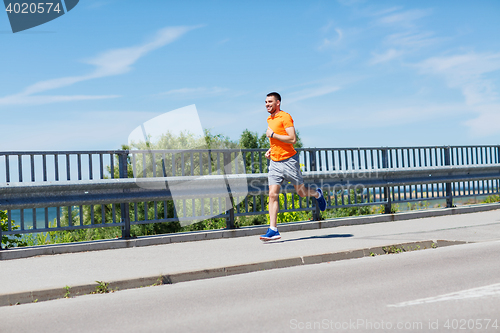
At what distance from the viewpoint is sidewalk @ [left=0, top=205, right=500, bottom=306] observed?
5.56 m

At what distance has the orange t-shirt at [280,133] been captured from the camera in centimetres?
821

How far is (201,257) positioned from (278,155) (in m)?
2.24

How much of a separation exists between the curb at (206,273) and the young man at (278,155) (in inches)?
58.1

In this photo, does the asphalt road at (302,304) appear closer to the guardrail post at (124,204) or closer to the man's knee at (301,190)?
the man's knee at (301,190)

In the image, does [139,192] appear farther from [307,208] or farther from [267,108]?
[307,208]

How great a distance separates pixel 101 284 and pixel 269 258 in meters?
2.16

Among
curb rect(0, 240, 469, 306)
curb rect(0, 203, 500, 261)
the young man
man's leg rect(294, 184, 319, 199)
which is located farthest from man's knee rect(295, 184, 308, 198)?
curb rect(0, 240, 469, 306)

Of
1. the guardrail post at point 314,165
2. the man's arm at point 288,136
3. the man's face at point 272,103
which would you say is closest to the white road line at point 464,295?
the man's arm at point 288,136

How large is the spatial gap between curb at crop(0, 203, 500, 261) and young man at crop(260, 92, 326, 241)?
1097 mm

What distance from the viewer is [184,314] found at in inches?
174

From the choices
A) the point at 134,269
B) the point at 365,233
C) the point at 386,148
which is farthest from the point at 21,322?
the point at 386,148

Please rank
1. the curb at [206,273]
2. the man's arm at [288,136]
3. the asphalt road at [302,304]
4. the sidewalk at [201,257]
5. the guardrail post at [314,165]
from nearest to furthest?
1. the asphalt road at [302,304]
2. the curb at [206,273]
3. the sidewalk at [201,257]
4. the man's arm at [288,136]
5. the guardrail post at [314,165]

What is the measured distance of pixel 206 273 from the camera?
6031 millimetres

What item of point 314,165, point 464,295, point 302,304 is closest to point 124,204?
point 314,165
